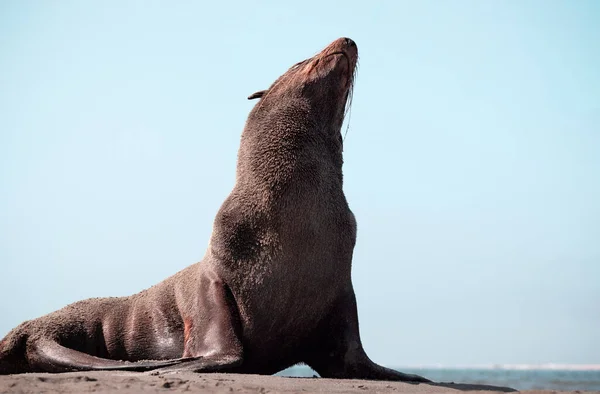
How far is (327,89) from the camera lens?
823cm

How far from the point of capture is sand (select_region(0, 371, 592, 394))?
18.1 ft

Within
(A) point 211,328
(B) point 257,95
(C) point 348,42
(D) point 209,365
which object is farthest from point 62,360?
(C) point 348,42

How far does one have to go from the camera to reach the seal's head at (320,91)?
815 centimetres

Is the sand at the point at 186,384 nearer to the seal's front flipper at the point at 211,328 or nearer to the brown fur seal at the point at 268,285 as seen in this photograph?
the seal's front flipper at the point at 211,328

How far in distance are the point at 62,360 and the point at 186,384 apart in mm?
2497

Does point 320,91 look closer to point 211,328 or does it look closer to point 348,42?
point 348,42

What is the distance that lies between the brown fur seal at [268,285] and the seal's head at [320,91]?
0.01 meters

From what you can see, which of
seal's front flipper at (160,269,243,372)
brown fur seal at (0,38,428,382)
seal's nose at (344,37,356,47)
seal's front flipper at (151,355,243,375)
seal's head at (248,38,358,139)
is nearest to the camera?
seal's front flipper at (151,355,243,375)

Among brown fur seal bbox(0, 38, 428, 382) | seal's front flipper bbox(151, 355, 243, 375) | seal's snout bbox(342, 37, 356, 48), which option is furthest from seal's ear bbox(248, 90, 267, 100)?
seal's front flipper bbox(151, 355, 243, 375)

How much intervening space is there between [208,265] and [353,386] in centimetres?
192

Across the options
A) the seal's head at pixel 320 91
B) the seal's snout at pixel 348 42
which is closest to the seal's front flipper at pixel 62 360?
the seal's head at pixel 320 91

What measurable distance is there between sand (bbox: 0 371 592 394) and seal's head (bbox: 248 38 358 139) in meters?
2.56

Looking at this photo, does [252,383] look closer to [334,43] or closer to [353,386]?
[353,386]

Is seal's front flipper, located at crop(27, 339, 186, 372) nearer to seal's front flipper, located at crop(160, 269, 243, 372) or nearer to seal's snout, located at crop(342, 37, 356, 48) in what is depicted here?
seal's front flipper, located at crop(160, 269, 243, 372)
